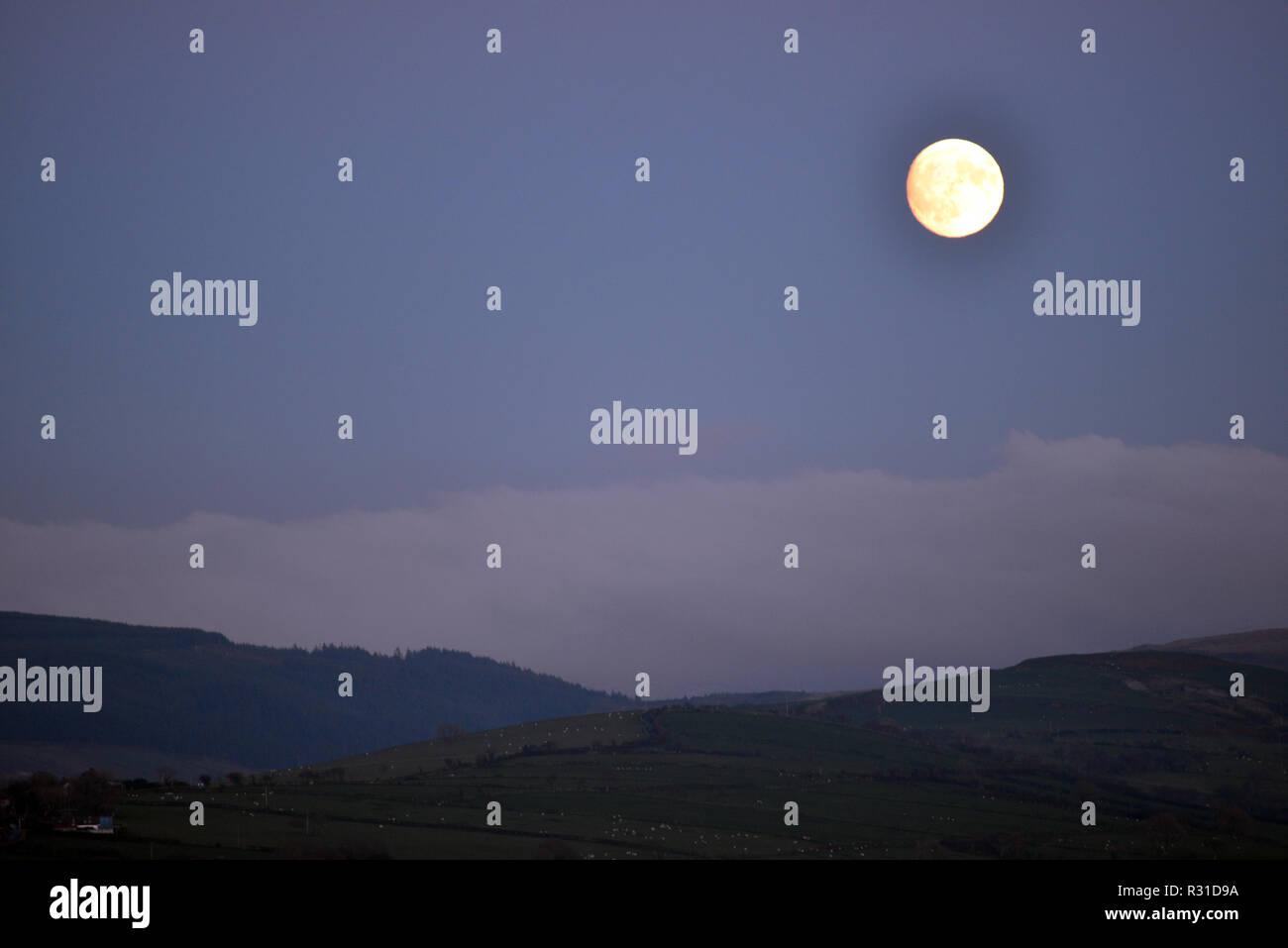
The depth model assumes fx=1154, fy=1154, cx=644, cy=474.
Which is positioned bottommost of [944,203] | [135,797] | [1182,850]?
[1182,850]

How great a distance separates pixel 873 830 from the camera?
12156 centimetres

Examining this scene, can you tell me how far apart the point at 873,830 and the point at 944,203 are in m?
76.9

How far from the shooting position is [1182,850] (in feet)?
394
